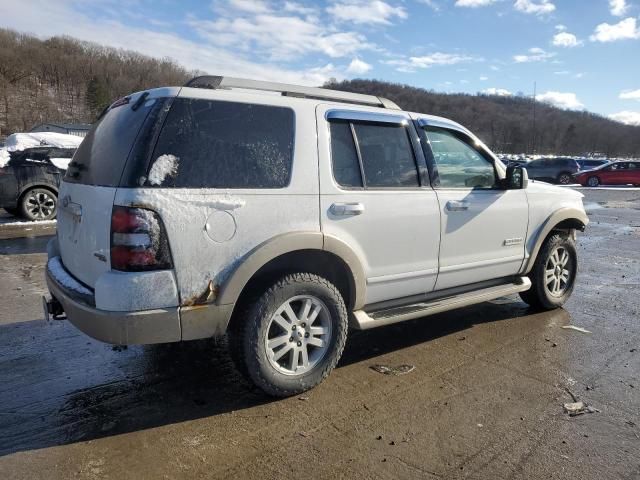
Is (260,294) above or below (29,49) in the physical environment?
below

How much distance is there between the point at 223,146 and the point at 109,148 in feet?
2.35

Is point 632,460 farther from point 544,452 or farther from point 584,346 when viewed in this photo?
point 584,346

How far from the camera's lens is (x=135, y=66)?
115 metres

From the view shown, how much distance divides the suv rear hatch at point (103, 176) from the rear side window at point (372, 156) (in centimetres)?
115

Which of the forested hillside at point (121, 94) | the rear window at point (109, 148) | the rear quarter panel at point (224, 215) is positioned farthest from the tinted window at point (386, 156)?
the forested hillside at point (121, 94)

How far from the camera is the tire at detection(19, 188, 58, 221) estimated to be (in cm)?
1013

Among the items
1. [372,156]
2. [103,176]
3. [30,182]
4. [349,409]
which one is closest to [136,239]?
[103,176]

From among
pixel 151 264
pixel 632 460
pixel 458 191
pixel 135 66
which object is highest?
pixel 135 66

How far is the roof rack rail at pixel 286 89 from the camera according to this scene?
3.22 meters

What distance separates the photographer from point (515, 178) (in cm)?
444

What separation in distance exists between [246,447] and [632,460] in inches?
80.4

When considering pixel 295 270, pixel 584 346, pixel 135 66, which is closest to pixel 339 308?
pixel 295 270

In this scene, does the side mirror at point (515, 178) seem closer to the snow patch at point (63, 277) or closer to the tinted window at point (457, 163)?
the tinted window at point (457, 163)

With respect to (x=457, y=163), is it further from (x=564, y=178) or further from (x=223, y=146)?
(x=564, y=178)
